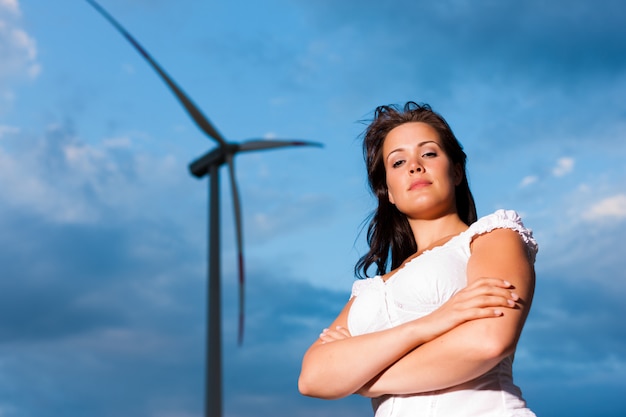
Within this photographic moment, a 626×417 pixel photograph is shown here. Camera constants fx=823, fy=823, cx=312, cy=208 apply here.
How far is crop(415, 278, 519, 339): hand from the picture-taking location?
4.94 meters

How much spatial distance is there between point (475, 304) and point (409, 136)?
72.3 inches

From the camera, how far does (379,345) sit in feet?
17.0

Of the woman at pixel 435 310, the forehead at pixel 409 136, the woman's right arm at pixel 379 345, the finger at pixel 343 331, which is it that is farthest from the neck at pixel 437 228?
the woman's right arm at pixel 379 345

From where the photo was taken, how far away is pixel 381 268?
267 inches

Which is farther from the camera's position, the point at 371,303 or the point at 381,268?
the point at 381,268

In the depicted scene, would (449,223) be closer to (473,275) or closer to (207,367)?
(473,275)

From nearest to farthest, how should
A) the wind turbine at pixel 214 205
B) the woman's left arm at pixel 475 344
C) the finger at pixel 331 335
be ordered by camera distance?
the woman's left arm at pixel 475 344 → the finger at pixel 331 335 → the wind turbine at pixel 214 205

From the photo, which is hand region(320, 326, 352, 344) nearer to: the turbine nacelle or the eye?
the eye

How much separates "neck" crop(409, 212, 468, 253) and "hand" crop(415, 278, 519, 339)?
1.16 m

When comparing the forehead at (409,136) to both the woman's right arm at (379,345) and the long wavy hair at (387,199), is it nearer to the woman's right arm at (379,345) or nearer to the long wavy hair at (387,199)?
the long wavy hair at (387,199)

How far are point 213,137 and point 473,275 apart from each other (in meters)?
9.60

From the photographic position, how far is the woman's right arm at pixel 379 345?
4973 millimetres

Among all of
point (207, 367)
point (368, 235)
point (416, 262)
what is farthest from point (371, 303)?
point (207, 367)

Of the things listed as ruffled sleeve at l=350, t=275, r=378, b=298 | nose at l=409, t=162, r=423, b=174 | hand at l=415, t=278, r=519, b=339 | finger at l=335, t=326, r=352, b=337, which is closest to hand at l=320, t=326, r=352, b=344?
finger at l=335, t=326, r=352, b=337
